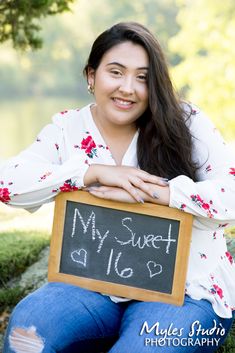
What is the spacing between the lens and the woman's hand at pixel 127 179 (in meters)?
2.08

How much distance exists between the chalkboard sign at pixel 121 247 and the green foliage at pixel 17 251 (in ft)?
4.61

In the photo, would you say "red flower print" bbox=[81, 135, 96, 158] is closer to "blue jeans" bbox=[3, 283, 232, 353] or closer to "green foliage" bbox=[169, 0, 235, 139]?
"blue jeans" bbox=[3, 283, 232, 353]

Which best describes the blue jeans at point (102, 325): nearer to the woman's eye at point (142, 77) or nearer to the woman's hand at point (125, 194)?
the woman's hand at point (125, 194)

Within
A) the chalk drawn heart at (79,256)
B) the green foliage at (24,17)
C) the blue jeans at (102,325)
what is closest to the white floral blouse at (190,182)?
the blue jeans at (102,325)

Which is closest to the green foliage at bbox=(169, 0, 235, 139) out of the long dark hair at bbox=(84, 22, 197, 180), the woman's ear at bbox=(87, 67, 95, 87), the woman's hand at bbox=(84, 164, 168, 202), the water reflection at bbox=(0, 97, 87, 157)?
the water reflection at bbox=(0, 97, 87, 157)

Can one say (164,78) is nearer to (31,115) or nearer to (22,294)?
(22,294)

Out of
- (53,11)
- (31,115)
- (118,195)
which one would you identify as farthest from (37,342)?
(31,115)

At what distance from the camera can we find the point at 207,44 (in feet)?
48.2

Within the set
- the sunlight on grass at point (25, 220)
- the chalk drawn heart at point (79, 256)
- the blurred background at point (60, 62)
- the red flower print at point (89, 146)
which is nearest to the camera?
the chalk drawn heart at point (79, 256)

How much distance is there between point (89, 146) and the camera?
2.36 metres

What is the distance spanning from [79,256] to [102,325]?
262 millimetres

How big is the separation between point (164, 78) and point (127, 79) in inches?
5.6

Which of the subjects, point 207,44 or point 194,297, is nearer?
point 194,297

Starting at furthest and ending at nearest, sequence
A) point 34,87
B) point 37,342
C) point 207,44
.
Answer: point 34,87 < point 207,44 < point 37,342
